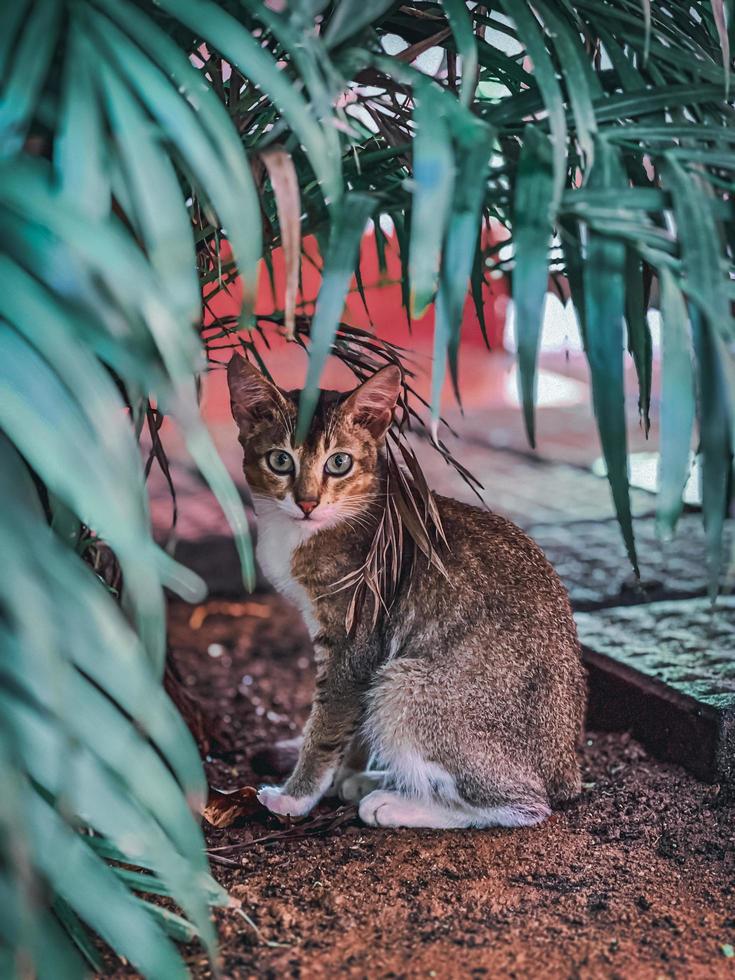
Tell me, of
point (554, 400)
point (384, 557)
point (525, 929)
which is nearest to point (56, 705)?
point (525, 929)

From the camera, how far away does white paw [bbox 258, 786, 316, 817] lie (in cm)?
258

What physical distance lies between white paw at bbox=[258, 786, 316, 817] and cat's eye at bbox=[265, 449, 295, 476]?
767mm

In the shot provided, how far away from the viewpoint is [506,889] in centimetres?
216

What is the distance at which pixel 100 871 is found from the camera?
150cm

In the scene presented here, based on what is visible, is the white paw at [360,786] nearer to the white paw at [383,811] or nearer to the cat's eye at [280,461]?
the white paw at [383,811]

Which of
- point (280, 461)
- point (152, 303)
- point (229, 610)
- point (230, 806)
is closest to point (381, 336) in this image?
point (229, 610)

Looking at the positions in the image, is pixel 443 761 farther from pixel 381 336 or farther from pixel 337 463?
pixel 381 336

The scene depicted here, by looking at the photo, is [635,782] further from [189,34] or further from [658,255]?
[189,34]

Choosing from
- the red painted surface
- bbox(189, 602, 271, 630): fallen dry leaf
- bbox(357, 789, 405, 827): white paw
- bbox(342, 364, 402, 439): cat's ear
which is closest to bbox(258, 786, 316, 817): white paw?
bbox(357, 789, 405, 827): white paw

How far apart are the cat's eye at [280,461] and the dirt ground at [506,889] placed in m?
0.82

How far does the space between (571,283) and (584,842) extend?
1229 millimetres

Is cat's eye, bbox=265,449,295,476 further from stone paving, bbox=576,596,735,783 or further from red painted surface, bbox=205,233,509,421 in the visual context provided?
red painted surface, bbox=205,233,509,421

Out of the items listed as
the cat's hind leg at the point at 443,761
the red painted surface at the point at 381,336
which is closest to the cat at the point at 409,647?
the cat's hind leg at the point at 443,761

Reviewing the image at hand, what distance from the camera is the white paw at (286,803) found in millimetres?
2580
